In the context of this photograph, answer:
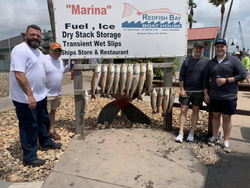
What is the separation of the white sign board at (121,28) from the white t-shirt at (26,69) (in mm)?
848

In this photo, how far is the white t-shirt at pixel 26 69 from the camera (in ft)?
8.48

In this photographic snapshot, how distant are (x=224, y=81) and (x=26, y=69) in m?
3.30

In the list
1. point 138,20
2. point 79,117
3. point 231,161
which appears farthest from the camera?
point 79,117

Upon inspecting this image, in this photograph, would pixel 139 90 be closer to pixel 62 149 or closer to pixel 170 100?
pixel 170 100

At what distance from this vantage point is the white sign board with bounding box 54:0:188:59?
353 centimetres

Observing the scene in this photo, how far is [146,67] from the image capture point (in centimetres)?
358

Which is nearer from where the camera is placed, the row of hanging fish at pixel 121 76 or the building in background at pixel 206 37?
the row of hanging fish at pixel 121 76

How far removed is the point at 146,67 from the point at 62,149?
230 centimetres

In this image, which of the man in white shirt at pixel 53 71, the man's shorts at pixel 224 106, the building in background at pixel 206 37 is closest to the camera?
the man's shorts at pixel 224 106

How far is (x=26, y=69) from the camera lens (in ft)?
8.92

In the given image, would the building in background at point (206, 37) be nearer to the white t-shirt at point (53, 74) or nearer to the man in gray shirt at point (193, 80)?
the man in gray shirt at point (193, 80)

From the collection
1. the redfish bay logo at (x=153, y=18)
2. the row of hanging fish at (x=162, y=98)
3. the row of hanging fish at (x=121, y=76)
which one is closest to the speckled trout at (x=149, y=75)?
the row of hanging fish at (x=121, y=76)

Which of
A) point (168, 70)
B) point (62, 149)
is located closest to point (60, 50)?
point (62, 149)

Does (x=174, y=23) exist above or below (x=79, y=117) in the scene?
above
